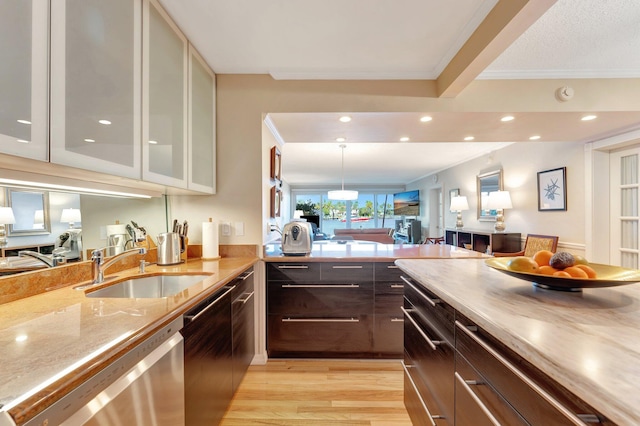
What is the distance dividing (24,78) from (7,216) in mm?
630

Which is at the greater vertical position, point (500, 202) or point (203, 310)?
point (500, 202)

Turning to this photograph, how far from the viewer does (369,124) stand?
2.61m

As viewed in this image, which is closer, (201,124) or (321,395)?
(321,395)

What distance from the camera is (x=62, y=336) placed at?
2.67 feet

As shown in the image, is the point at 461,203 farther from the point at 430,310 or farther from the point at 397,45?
the point at 430,310

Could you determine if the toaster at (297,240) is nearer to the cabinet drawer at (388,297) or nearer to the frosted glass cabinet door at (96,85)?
the cabinet drawer at (388,297)

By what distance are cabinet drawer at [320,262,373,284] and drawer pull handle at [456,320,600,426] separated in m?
1.35

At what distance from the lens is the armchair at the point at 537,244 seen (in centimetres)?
345

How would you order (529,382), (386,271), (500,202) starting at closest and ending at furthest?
(529,382) → (386,271) → (500,202)

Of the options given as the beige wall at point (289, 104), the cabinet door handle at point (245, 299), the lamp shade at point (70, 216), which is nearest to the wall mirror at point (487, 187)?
the beige wall at point (289, 104)

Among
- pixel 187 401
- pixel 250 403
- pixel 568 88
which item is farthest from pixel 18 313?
pixel 568 88

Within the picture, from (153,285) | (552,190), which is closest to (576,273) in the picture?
(153,285)

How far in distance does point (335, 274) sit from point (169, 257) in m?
1.24

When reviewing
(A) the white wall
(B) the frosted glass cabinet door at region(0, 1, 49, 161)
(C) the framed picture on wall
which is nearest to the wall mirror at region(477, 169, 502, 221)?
(A) the white wall
